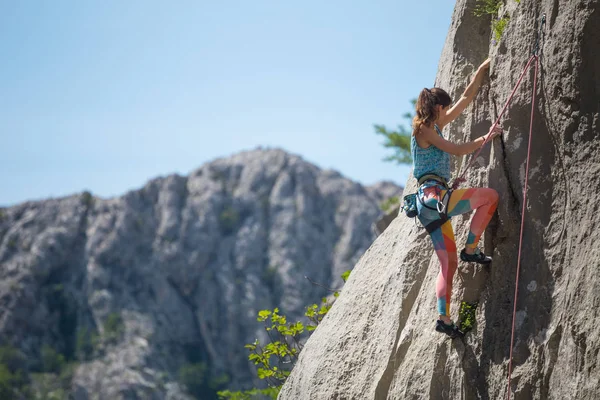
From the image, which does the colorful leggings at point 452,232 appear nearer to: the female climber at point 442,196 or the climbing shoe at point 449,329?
the female climber at point 442,196

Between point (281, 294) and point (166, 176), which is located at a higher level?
point (166, 176)

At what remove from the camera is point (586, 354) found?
Result: 5.92 m

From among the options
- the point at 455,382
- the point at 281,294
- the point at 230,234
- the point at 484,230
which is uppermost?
the point at 230,234

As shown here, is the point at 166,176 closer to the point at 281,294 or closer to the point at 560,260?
the point at 281,294

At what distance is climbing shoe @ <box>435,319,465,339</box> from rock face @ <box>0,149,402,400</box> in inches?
2567

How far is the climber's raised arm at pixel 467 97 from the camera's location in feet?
24.0

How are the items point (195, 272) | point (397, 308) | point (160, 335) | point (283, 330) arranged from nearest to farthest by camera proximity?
1. point (397, 308)
2. point (283, 330)
3. point (160, 335)
4. point (195, 272)

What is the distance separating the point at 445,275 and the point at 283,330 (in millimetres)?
4937

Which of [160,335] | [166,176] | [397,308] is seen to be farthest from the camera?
[166,176]

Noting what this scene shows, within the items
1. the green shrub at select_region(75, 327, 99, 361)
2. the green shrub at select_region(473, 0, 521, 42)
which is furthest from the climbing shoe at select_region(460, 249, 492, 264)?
the green shrub at select_region(75, 327, 99, 361)

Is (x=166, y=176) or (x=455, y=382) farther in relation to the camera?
(x=166, y=176)

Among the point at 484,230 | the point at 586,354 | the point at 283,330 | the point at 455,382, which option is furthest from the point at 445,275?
the point at 283,330

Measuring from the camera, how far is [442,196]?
6.88 metres

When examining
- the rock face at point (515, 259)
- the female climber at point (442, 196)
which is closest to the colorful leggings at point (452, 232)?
the female climber at point (442, 196)
